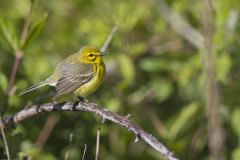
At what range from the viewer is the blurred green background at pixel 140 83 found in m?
5.46

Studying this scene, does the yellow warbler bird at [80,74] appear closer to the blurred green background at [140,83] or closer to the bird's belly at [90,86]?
the bird's belly at [90,86]

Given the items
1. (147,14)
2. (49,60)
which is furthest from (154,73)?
(49,60)

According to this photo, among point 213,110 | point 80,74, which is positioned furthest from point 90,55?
point 213,110

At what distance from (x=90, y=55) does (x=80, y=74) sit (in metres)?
0.25

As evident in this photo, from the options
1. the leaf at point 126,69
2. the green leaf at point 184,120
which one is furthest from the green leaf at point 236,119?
the leaf at point 126,69

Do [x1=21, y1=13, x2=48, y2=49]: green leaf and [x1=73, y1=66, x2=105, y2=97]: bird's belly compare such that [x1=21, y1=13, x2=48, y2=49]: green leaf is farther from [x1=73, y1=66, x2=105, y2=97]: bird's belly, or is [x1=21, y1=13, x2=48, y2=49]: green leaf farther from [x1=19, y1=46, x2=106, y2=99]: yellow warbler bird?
[x1=73, y1=66, x2=105, y2=97]: bird's belly

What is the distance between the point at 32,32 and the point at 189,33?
161cm

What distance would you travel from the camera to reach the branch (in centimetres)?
245

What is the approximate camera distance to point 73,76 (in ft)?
17.6

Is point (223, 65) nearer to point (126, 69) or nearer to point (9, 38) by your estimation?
point (126, 69)

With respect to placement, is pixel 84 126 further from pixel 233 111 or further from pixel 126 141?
pixel 233 111

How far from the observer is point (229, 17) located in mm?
5395

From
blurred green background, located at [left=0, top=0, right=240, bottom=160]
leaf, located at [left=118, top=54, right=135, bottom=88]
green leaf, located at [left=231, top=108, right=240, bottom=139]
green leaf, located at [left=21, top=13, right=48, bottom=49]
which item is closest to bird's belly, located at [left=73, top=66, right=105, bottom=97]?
blurred green background, located at [left=0, top=0, right=240, bottom=160]

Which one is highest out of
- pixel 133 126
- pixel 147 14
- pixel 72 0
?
pixel 72 0
